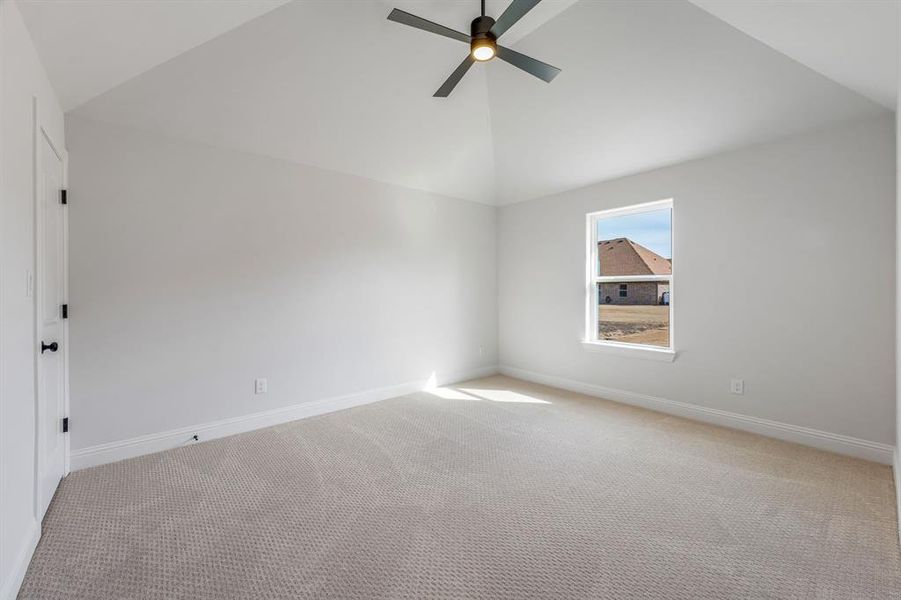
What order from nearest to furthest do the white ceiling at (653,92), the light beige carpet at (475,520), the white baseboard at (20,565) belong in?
the white baseboard at (20,565) → the light beige carpet at (475,520) → the white ceiling at (653,92)

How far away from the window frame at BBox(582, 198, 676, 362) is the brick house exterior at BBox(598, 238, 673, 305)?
1.6 inches

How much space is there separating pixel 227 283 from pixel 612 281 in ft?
11.9

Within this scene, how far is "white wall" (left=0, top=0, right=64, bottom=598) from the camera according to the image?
141 centimetres

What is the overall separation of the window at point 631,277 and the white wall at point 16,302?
13.7ft

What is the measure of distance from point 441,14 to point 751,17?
5.73 feet

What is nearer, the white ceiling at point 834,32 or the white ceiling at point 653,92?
the white ceiling at point 834,32

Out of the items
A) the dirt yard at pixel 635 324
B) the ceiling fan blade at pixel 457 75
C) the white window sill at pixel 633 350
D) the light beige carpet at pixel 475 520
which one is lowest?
the light beige carpet at pixel 475 520

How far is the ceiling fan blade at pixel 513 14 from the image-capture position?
1.84 meters

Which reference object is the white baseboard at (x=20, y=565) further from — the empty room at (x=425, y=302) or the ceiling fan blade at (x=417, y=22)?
the ceiling fan blade at (x=417, y=22)

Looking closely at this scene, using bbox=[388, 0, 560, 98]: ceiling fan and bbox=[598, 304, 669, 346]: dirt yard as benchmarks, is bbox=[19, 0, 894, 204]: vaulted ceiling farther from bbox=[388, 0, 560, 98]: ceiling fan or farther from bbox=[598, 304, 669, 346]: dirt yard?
bbox=[598, 304, 669, 346]: dirt yard

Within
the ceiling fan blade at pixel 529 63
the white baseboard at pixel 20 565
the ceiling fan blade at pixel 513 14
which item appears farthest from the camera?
the ceiling fan blade at pixel 529 63

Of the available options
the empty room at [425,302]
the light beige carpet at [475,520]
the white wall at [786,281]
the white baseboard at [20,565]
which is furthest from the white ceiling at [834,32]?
the white baseboard at [20,565]

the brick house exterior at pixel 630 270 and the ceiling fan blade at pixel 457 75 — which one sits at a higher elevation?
the ceiling fan blade at pixel 457 75

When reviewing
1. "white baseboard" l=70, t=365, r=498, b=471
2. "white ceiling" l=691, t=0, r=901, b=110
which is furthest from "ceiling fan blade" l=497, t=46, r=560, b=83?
"white baseboard" l=70, t=365, r=498, b=471
